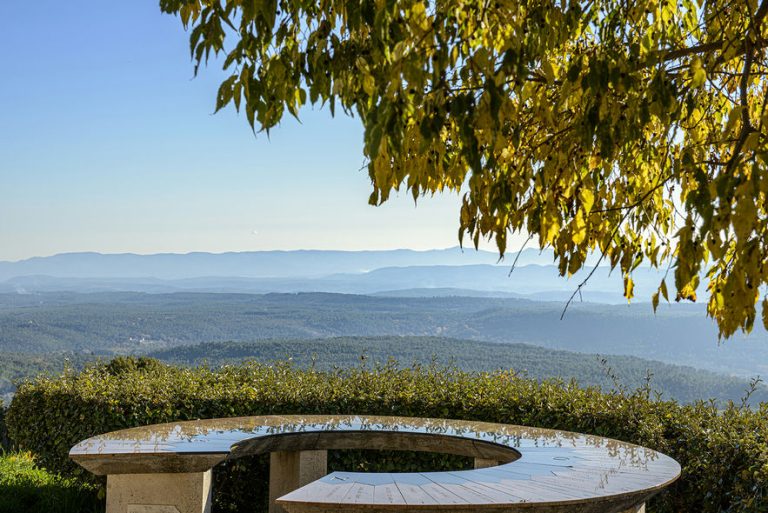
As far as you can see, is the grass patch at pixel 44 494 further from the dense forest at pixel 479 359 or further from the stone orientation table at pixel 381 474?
the dense forest at pixel 479 359

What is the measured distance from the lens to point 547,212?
3826mm

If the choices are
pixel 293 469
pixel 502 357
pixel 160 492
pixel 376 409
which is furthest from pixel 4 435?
pixel 502 357

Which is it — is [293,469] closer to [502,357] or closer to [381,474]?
[381,474]

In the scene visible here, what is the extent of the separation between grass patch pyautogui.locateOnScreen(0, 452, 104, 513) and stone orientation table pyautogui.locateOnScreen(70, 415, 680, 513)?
197cm

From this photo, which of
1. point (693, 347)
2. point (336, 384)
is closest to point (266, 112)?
point (336, 384)

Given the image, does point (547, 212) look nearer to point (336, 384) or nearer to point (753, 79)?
point (753, 79)

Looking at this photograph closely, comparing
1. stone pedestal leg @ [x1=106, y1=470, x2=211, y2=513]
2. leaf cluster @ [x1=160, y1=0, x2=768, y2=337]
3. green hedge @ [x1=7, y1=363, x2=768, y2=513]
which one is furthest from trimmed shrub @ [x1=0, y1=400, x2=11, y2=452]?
leaf cluster @ [x1=160, y1=0, x2=768, y2=337]

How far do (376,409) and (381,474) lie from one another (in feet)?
9.93

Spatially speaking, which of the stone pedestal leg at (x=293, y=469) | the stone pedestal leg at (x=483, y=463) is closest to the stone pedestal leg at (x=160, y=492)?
the stone pedestal leg at (x=293, y=469)

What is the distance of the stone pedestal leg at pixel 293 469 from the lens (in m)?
5.54

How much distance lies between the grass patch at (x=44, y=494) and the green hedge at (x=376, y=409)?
0.66 feet

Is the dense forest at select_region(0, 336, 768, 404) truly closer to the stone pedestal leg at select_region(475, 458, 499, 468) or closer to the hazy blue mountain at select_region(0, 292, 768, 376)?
the stone pedestal leg at select_region(475, 458, 499, 468)

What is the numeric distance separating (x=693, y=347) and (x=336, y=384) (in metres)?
74.2

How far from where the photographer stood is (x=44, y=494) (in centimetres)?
718
